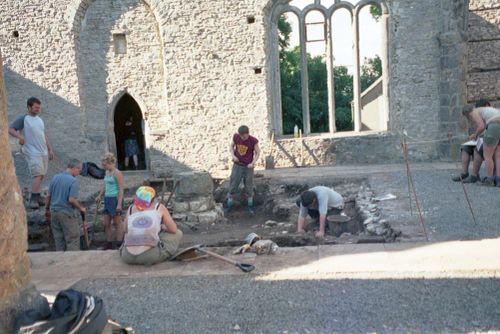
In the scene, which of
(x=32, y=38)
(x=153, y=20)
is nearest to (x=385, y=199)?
(x=153, y=20)

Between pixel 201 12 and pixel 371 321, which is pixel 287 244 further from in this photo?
pixel 201 12

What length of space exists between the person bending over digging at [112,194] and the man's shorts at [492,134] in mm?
5802

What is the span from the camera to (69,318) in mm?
2631

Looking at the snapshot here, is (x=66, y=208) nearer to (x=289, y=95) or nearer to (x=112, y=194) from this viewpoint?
(x=112, y=194)

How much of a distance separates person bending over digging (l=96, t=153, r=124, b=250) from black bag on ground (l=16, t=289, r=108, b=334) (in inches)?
168

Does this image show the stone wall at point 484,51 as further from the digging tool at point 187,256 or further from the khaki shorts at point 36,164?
the khaki shorts at point 36,164

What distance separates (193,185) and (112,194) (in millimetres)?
1973

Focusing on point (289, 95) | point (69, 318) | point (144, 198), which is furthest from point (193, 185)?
point (289, 95)

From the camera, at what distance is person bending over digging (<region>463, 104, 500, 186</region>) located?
25.5ft

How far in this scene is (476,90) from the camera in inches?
487

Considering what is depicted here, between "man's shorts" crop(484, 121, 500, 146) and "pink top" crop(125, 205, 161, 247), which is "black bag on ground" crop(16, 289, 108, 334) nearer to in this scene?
"pink top" crop(125, 205, 161, 247)

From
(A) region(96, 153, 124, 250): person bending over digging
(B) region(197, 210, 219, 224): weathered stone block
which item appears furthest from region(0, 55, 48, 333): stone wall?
(B) region(197, 210, 219, 224): weathered stone block

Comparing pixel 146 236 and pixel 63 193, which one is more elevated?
pixel 63 193

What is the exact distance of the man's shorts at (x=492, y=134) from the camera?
25.3 feet
